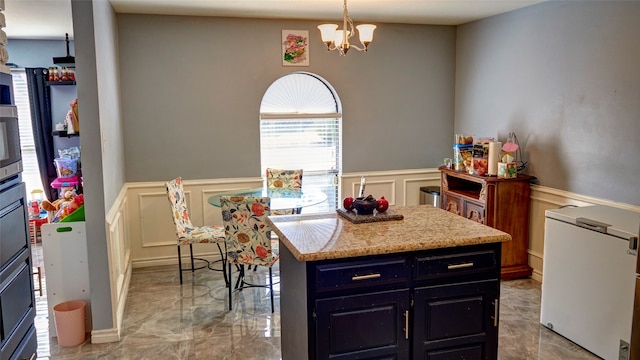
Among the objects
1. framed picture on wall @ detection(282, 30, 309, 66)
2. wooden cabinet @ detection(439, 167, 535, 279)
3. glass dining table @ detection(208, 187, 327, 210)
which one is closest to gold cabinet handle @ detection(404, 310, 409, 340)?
glass dining table @ detection(208, 187, 327, 210)

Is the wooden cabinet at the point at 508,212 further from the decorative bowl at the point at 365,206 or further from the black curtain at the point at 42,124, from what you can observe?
the black curtain at the point at 42,124

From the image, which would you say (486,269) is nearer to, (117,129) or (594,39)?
(594,39)

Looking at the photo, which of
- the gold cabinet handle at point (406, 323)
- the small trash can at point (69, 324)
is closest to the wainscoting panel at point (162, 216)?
the small trash can at point (69, 324)

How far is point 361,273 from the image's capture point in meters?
2.30

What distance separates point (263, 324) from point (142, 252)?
198cm

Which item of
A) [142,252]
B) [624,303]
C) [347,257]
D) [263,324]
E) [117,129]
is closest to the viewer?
[347,257]

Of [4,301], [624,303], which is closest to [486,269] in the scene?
[624,303]

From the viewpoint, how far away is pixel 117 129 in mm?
4383

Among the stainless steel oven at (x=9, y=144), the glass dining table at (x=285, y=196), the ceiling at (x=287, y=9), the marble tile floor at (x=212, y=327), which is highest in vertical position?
the ceiling at (x=287, y=9)

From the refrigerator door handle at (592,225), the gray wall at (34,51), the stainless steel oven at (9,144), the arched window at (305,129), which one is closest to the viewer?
the stainless steel oven at (9,144)

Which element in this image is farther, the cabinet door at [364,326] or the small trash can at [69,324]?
the small trash can at [69,324]

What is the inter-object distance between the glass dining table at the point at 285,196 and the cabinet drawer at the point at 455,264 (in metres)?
→ 2.01

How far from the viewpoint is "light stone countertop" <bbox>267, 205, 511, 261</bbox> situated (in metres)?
2.28

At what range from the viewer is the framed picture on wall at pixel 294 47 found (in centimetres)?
516
